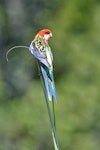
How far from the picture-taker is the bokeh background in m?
8.17

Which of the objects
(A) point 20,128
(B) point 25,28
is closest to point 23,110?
(A) point 20,128

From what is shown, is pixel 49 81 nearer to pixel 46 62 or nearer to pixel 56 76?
pixel 46 62

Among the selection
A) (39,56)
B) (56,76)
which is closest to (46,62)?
(39,56)

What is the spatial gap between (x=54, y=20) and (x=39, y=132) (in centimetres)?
209

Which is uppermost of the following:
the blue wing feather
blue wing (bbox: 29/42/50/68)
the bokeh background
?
blue wing (bbox: 29/42/50/68)

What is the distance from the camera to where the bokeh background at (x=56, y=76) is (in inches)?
322

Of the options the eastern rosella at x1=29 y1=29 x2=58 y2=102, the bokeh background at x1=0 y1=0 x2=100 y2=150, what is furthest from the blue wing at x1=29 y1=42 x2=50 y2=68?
the bokeh background at x1=0 y1=0 x2=100 y2=150

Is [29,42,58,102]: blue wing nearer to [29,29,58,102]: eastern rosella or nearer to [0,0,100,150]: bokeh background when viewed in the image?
[29,29,58,102]: eastern rosella

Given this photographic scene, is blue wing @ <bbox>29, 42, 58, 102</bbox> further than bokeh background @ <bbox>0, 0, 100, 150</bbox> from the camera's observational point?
No

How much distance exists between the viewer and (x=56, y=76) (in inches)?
353

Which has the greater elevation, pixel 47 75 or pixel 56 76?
pixel 47 75

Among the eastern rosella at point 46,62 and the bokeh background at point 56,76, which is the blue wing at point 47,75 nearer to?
the eastern rosella at point 46,62

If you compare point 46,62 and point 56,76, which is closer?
point 46,62

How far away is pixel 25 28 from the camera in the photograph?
943 centimetres
